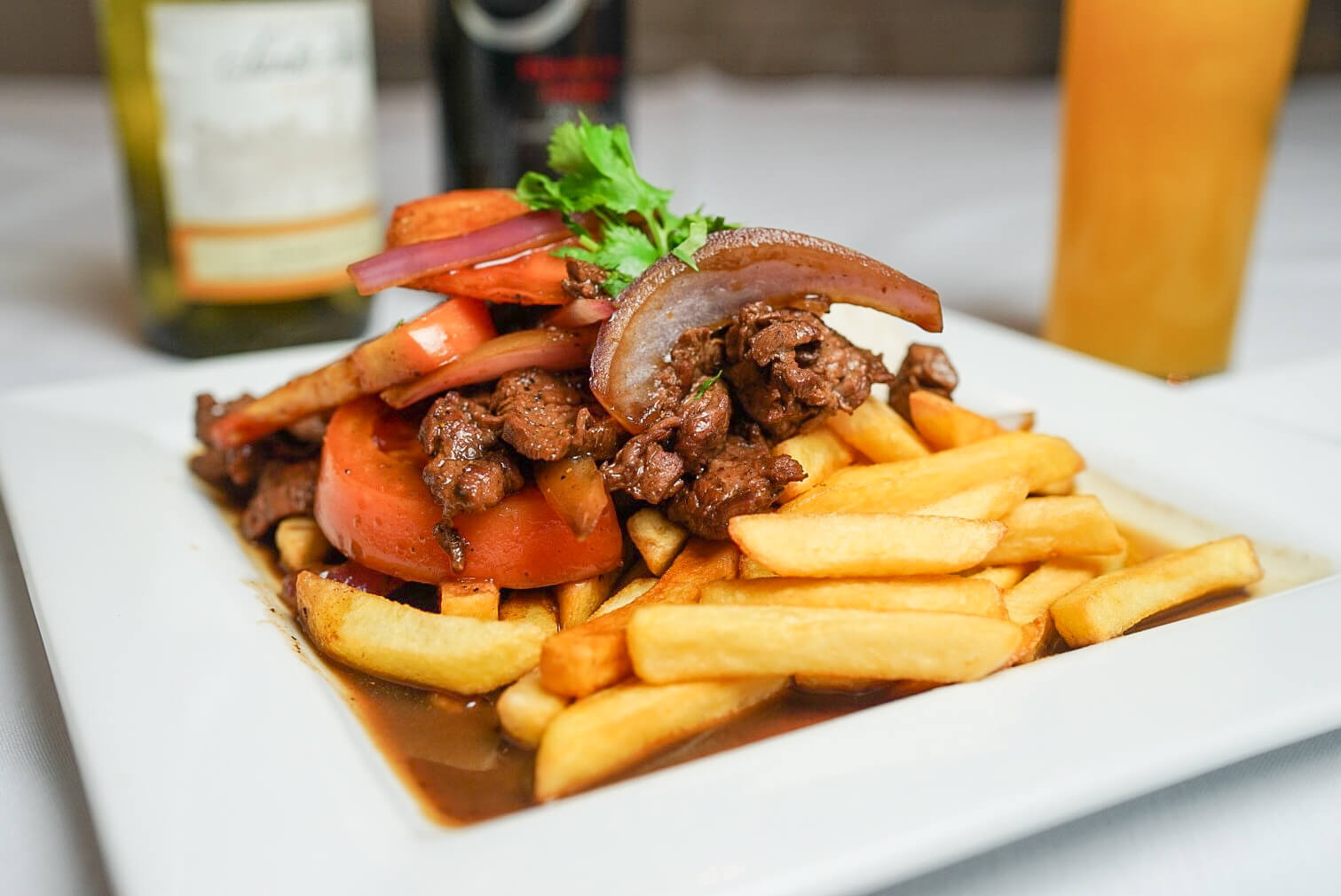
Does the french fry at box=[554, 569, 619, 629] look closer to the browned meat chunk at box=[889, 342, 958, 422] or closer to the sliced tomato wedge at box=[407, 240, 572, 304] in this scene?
the sliced tomato wedge at box=[407, 240, 572, 304]

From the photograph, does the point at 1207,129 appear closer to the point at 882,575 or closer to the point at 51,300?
the point at 882,575

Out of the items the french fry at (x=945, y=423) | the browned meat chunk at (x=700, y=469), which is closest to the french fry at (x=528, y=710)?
the browned meat chunk at (x=700, y=469)

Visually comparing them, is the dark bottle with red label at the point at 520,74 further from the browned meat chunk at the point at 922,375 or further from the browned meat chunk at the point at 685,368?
the browned meat chunk at the point at 685,368

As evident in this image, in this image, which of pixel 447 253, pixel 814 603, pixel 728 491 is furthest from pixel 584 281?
pixel 814 603

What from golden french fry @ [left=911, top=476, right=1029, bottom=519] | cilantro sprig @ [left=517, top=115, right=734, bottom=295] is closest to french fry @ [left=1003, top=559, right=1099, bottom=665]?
golden french fry @ [left=911, top=476, right=1029, bottom=519]

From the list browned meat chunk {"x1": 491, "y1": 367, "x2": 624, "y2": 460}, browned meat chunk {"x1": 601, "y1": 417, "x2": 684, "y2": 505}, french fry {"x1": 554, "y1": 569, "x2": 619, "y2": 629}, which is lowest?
french fry {"x1": 554, "y1": 569, "x2": 619, "y2": 629}

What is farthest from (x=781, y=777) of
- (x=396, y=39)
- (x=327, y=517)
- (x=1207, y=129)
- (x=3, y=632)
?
(x=396, y=39)
